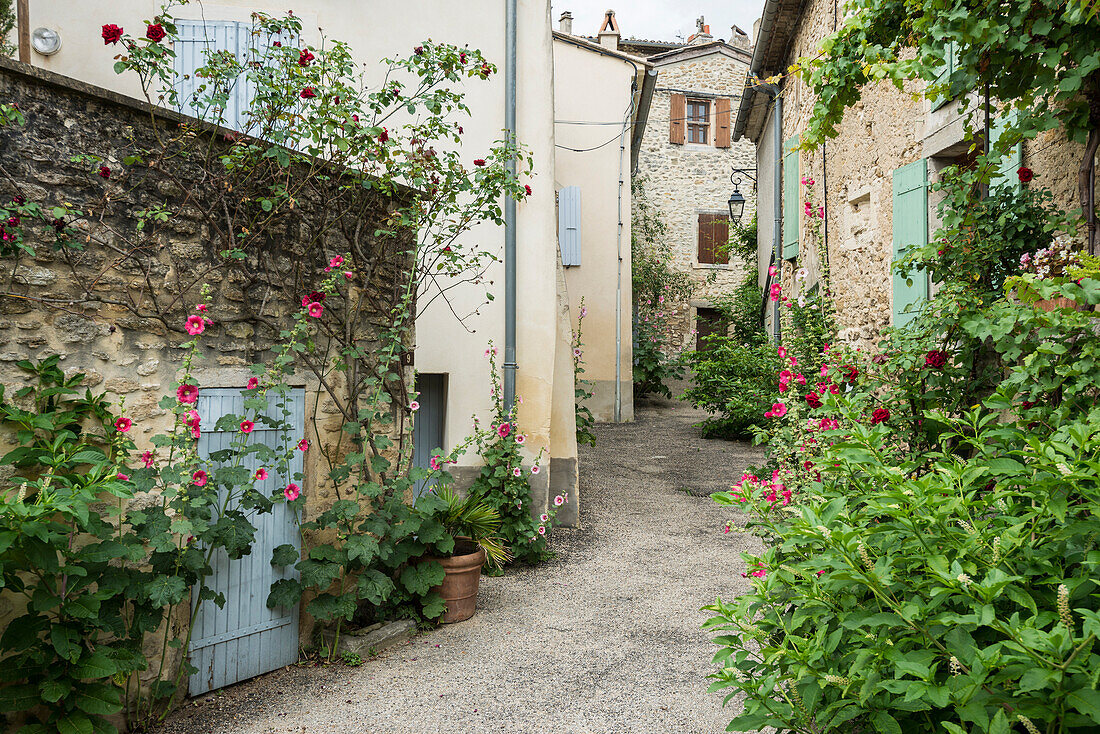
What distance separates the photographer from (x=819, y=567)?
1.67 metres

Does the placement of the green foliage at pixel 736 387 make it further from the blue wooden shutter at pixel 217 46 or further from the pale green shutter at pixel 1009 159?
the blue wooden shutter at pixel 217 46

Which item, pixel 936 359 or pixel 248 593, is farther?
pixel 248 593

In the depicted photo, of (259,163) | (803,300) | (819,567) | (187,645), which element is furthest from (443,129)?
(803,300)

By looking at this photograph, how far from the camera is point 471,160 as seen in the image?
5723 mm

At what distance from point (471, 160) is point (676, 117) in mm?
13091

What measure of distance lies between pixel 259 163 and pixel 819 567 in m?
3.08

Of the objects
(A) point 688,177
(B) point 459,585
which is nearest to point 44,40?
(B) point 459,585

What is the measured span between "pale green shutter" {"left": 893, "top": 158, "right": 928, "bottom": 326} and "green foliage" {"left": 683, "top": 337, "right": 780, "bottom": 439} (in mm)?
3737

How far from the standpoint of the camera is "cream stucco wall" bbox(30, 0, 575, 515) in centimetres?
539

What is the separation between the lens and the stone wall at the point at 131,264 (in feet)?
8.41

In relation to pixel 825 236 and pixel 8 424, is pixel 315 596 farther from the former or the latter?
pixel 825 236

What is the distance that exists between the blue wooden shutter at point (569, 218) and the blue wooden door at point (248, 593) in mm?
7953

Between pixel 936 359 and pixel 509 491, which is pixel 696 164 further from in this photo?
pixel 936 359

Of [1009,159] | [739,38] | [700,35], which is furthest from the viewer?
[739,38]
